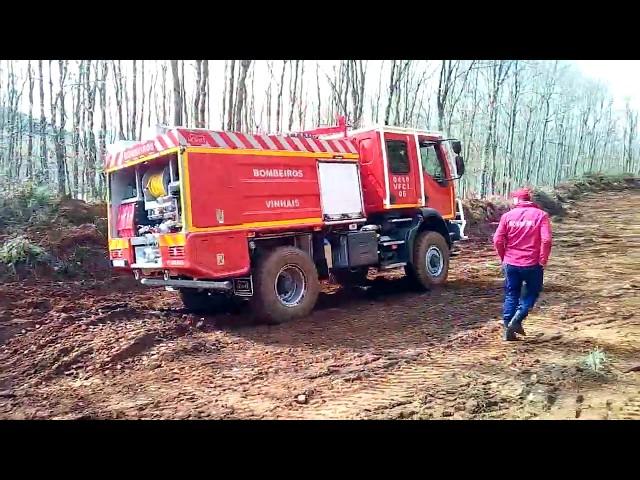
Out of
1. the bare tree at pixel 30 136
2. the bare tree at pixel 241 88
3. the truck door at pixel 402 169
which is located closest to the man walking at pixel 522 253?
the truck door at pixel 402 169

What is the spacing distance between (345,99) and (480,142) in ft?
34.9

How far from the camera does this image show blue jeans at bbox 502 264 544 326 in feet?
16.1

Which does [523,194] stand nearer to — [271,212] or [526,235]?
[526,235]

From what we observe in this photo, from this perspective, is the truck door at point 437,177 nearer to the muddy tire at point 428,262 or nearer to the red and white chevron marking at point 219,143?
the muddy tire at point 428,262

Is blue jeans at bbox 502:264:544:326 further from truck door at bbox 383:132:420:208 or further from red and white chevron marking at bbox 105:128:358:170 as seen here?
red and white chevron marking at bbox 105:128:358:170

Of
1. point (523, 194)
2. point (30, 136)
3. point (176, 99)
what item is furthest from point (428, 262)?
point (30, 136)

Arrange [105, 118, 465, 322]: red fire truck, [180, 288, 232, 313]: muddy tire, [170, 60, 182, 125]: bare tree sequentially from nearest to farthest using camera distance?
[105, 118, 465, 322]: red fire truck < [180, 288, 232, 313]: muddy tire < [170, 60, 182, 125]: bare tree

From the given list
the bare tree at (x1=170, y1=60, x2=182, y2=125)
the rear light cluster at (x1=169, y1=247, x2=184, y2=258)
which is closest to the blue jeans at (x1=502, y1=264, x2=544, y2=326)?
the rear light cluster at (x1=169, y1=247, x2=184, y2=258)

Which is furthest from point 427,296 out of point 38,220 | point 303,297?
point 38,220

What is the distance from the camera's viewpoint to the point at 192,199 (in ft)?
17.2

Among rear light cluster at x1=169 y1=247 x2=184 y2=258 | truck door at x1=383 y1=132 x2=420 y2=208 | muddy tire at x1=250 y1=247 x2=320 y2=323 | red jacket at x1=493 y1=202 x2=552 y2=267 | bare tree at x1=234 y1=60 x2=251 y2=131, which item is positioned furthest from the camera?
bare tree at x1=234 y1=60 x2=251 y2=131

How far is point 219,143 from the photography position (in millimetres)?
5566

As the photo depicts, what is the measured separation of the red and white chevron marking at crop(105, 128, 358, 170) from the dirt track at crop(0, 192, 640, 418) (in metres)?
1.89
